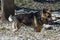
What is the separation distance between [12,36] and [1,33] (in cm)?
60

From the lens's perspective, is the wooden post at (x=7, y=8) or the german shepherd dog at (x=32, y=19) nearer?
the german shepherd dog at (x=32, y=19)

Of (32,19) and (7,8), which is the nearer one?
(32,19)

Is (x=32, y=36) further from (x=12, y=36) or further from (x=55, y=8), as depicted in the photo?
(x=55, y=8)

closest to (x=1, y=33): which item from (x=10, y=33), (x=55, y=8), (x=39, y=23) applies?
(x=10, y=33)

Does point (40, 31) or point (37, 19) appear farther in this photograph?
point (40, 31)

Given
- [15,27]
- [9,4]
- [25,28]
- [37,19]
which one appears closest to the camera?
[37,19]

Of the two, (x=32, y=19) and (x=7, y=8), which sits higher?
(x=32, y=19)

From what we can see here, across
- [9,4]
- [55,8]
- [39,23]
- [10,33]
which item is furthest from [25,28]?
[55,8]

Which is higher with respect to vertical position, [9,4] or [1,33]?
[9,4]

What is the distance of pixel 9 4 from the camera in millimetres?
9125

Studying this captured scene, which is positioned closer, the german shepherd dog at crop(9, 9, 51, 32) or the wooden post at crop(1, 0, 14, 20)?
the german shepherd dog at crop(9, 9, 51, 32)

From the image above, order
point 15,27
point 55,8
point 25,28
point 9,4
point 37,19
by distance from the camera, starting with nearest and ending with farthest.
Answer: point 37,19 < point 15,27 < point 25,28 < point 9,4 < point 55,8

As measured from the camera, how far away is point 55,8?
1348cm

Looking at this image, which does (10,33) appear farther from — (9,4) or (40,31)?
(9,4)
